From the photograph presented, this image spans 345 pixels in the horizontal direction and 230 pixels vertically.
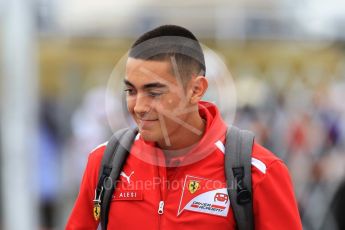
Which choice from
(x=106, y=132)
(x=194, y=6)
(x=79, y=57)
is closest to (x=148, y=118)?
(x=106, y=132)

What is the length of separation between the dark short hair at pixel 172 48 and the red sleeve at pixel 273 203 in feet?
1.87

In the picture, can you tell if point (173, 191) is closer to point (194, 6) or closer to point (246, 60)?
point (246, 60)

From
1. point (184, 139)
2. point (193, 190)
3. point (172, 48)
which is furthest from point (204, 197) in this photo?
point (172, 48)

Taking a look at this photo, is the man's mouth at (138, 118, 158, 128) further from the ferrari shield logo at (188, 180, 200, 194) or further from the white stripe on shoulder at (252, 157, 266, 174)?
the white stripe on shoulder at (252, 157, 266, 174)

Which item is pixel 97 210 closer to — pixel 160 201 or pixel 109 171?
pixel 109 171

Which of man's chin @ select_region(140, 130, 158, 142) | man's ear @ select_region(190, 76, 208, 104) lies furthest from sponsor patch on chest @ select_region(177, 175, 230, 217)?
man's ear @ select_region(190, 76, 208, 104)

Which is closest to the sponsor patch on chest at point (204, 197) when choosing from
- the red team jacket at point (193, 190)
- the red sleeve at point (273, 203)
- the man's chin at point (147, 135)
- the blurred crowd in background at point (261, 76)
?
the red team jacket at point (193, 190)

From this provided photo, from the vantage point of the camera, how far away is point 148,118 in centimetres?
410

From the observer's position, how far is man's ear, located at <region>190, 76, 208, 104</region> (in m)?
4.23

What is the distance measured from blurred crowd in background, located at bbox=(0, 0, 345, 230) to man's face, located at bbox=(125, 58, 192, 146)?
755 centimetres

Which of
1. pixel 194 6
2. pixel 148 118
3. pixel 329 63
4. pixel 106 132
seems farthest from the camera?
pixel 194 6

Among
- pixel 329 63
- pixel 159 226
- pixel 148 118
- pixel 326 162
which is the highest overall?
pixel 148 118

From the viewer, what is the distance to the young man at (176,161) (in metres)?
4.10

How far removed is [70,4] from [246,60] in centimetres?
259
